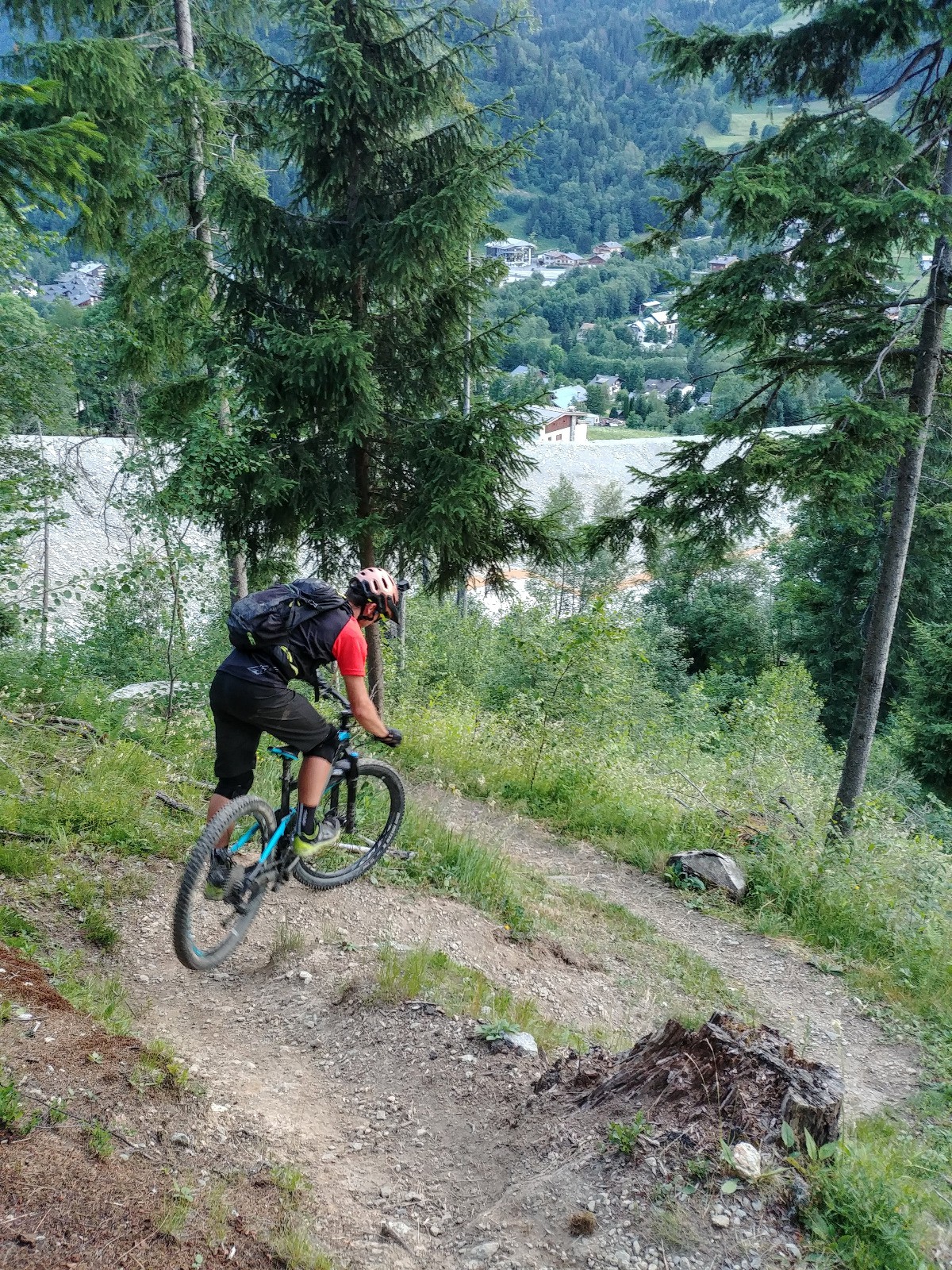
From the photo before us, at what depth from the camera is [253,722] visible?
14.9 ft

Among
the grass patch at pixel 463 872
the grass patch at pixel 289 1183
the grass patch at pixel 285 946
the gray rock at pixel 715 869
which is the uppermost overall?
the grass patch at pixel 289 1183

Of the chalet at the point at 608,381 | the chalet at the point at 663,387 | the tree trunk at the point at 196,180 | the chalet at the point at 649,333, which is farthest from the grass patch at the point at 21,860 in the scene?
the chalet at the point at 649,333

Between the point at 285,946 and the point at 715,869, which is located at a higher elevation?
the point at 285,946

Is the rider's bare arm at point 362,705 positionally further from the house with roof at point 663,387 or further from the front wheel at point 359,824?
the house with roof at point 663,387

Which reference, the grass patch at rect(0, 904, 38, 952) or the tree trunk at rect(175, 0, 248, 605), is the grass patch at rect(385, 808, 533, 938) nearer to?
the grass patch at rect(0, 904, 38, 952)

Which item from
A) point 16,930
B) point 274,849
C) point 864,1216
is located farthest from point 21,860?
point 864,1216

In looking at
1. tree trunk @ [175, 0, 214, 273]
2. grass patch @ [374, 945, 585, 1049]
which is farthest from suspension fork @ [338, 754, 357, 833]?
tree trunk @ [175, 0, 214, 273]

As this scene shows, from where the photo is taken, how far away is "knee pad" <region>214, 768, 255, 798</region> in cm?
469

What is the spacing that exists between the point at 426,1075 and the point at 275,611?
8.08 ft

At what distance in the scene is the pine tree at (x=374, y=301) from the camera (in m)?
9.25

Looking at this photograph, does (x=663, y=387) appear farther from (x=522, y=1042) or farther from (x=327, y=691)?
(x=522, y=1042)

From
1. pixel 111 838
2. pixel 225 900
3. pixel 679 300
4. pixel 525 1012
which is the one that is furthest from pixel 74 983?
pixel 679 300

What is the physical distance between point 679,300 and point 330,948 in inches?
279

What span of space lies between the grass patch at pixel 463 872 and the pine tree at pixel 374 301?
4111 millimetres
